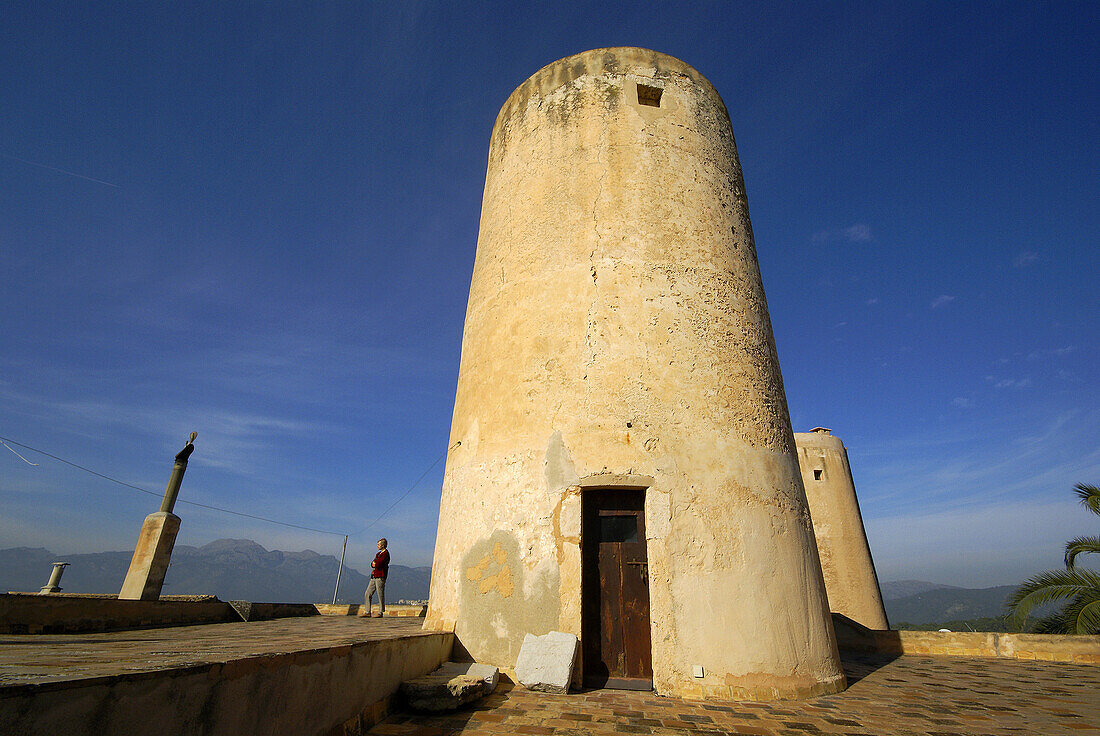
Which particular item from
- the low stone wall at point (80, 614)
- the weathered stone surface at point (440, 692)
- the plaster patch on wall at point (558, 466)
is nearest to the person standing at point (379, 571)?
the low stone wall at point (80, 614)

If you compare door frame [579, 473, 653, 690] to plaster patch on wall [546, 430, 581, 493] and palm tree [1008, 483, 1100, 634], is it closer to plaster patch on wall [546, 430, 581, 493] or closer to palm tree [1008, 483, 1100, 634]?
plaster patch on wall [546, 430, 581, 493]

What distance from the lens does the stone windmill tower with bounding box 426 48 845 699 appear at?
5.84 meters

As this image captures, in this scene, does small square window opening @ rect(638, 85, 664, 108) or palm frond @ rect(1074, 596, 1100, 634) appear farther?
palm frond @ rect(1074, 596, 1100, 634)

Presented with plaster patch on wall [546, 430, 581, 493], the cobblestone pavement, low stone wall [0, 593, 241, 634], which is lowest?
the cobblestone pavement

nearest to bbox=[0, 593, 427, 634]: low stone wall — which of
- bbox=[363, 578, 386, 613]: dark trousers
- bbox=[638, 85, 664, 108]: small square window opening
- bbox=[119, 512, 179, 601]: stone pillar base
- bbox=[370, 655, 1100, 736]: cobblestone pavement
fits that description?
bbox=[363, 578, 386, 613]: dark trousers

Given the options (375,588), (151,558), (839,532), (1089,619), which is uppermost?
(839,532)

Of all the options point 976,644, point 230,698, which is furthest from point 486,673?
point 976,644

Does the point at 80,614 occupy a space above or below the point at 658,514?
below

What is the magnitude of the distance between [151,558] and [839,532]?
18.1 metres

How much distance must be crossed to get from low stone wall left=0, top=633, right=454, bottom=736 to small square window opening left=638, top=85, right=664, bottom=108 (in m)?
8.11

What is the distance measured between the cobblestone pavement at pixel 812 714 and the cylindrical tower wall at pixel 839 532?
9670 millimetres

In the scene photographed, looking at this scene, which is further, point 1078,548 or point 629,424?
point 1078,548

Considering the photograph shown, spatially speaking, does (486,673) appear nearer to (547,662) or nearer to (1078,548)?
(547,662)

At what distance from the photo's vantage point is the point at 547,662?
5441 mm
